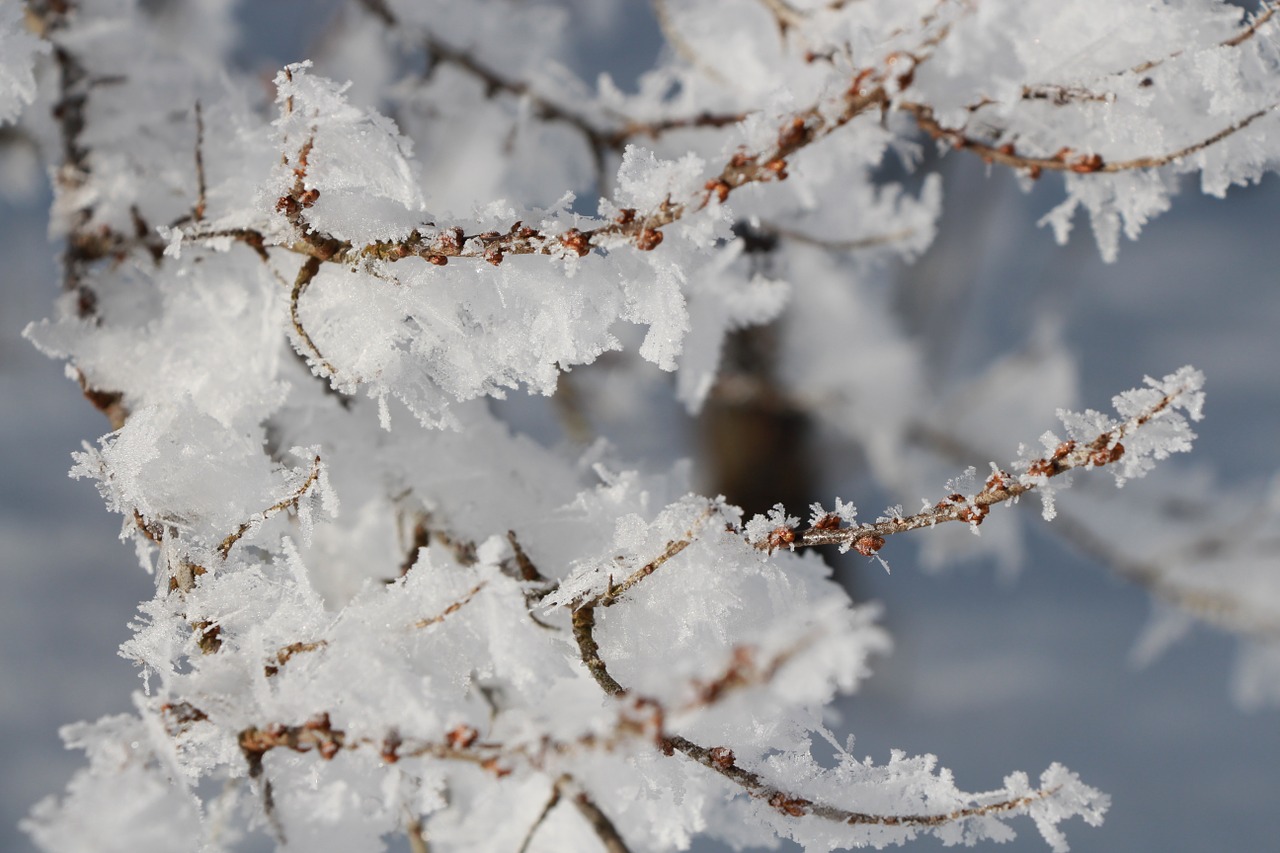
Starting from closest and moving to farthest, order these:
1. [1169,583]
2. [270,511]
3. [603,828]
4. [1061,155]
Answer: [603,828] → [270,511] → [1061,155] → [1169,583]

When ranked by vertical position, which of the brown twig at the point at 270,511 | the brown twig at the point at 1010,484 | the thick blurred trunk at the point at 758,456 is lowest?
the brown twig at the point at 270,511

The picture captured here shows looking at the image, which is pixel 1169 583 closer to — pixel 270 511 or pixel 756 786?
pixel 756 786

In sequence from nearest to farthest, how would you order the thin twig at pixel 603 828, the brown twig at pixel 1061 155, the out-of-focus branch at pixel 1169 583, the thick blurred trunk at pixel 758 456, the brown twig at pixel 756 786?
the thin twig at pixel 603 828 < the brown twig at pixel 756 786 < the brown twig at pixel 1061 155 < the out-of-focus branch at pixel 1169 583 < the thick blurred trunk at pixel 758 456

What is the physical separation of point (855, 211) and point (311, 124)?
3.61 feet

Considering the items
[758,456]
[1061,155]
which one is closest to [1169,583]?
[758,456]

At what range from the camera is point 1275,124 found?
113cm

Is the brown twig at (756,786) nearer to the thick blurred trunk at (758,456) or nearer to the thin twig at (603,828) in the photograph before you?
the thin twig at (603,828)

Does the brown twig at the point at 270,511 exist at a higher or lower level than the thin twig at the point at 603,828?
higher

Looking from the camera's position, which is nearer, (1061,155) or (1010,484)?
(1010,484)

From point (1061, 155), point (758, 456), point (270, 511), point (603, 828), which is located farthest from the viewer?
point (758, 456)

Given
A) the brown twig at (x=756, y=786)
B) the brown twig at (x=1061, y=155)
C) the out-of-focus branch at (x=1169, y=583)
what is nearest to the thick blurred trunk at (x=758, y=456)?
the out-of-focus branch at (x=1169, y=583)

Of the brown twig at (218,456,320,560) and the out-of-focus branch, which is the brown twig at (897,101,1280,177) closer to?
the brown twig at (218,456,320,560)

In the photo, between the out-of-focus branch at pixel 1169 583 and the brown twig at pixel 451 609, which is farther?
Result: the out-of-focus branch at pixel 1169 583

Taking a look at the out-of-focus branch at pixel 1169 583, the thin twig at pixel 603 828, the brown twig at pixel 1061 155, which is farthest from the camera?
the out-of-focus branch at pixel 1169 583
